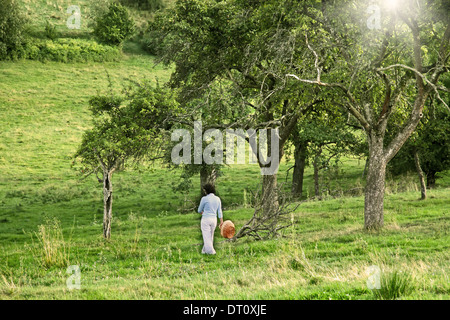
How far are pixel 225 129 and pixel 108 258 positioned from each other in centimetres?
769

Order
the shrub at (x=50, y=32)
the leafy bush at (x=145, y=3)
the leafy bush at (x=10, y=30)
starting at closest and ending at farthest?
the leafy bush at (x=10, y=30)
the shrub at (x=50, y=32)
the leafy bush at (x=145, y=3)

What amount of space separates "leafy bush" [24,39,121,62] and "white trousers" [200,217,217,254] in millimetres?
55877

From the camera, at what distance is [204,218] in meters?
13.0

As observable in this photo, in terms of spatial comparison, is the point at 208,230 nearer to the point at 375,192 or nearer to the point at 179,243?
the point at 179,243

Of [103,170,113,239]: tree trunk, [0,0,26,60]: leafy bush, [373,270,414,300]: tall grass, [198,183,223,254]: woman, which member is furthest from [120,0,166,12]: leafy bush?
[373,270,414,300]: tall grass

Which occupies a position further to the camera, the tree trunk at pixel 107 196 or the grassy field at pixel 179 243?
the tree trunk at pixel 107 196

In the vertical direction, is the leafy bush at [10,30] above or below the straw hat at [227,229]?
above

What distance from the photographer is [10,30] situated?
185ft

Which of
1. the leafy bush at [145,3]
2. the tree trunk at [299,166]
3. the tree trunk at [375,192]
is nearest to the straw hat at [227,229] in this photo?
the tree trunk at [375,192]

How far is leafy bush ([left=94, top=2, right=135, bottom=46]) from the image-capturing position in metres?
67.4

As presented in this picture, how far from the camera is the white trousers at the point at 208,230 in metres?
13.0

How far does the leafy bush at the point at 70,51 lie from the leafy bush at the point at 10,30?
1.62m

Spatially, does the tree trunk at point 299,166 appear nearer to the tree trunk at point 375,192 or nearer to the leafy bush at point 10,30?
the tree trunk at point 375,192
